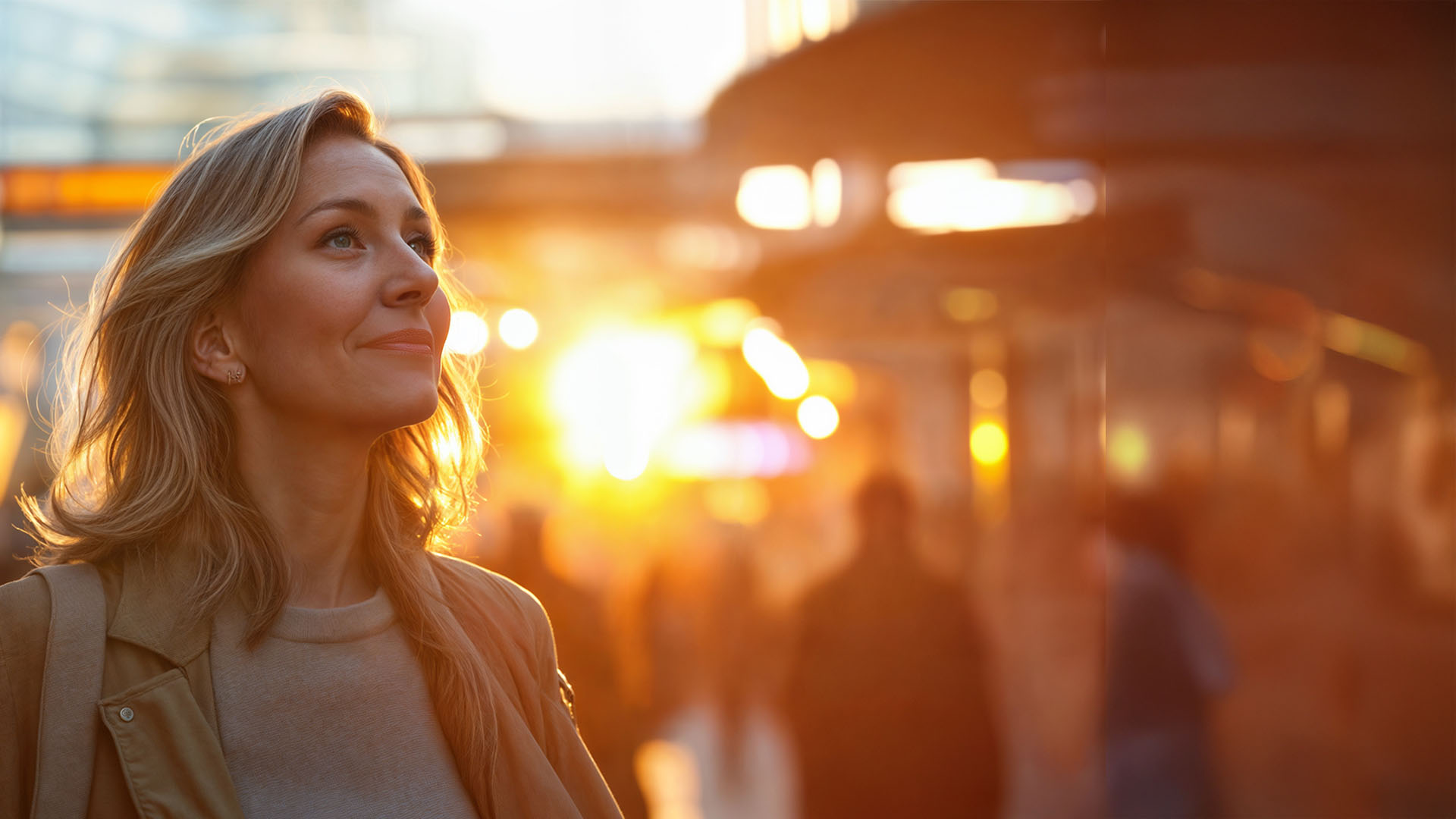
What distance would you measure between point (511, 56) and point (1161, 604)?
129 inches

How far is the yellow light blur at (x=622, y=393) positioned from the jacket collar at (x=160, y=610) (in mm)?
3178

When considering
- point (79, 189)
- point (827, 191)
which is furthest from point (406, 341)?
point (79, 189)

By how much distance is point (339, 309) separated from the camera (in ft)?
3.99

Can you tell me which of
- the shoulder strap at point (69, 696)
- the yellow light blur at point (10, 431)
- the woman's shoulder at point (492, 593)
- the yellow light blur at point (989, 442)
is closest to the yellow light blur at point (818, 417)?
the yellow light blur at point (989, 442)

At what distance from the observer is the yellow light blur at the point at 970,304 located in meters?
4.20

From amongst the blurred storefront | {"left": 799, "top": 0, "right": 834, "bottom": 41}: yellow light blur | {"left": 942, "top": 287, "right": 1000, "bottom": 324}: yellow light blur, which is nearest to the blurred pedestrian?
the blurred storefront

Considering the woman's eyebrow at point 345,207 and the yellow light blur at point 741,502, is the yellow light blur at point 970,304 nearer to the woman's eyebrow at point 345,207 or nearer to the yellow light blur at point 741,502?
the yellow light blur at point 741,502

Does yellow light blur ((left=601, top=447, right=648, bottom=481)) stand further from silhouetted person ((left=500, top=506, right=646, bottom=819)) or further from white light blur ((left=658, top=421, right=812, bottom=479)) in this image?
silhouetted person ((left=500, top=506, right=646, bottom=819))

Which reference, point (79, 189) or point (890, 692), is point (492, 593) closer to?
point (890, 692)

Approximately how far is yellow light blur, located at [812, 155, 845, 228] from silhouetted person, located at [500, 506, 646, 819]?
1644 millimetres

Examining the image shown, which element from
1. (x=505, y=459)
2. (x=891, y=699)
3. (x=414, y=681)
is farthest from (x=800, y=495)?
(x=414, y=681)

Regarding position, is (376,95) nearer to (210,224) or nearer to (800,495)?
(800,495)

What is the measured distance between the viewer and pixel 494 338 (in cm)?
439

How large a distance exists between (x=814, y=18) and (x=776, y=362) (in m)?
1.39
